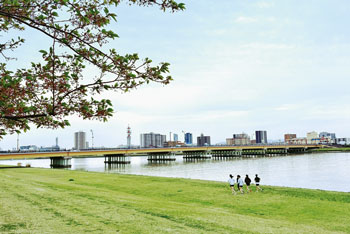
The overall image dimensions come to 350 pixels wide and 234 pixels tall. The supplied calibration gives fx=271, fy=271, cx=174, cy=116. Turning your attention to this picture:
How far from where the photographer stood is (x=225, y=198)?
852 inches

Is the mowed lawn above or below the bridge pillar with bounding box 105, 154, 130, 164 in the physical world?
above

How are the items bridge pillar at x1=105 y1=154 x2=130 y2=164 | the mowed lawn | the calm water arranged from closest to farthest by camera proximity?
the mowed lawn
the calm water
bridge pillar at x1=105 y1=154 x2=130 y2=164

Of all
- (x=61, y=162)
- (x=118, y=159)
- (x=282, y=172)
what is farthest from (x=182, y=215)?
(x=118, y=159)

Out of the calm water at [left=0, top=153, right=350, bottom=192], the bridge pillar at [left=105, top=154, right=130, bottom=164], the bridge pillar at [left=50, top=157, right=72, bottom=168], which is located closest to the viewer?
the calm water at [left=0, top=153, right=350, bottom=192]

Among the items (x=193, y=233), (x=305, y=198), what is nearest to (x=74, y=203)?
(x=193, y=233)

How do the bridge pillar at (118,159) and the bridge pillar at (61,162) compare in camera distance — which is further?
the bridge pillar at (118,159)

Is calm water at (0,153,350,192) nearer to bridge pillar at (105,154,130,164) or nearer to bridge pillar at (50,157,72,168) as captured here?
bridge pillar at (50,157,72,168)

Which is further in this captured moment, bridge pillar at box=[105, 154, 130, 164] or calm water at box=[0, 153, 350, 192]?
bridge pillar at box=[105, 154, 130, 164]

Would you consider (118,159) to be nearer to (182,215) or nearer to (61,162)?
(61,162)

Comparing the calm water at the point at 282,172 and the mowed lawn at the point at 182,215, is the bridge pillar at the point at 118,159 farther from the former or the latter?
the mowed lawn at the point at 182,215

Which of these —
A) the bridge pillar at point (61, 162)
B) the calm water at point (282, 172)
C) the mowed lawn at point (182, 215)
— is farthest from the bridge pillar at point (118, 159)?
the mowed lawn at point (182, 215)

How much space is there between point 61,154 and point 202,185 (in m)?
78.1

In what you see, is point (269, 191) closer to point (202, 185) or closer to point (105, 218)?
point (202, 185)

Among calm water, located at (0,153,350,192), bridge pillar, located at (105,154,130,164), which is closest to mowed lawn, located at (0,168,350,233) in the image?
calm water, located at (0,153,350,192)
